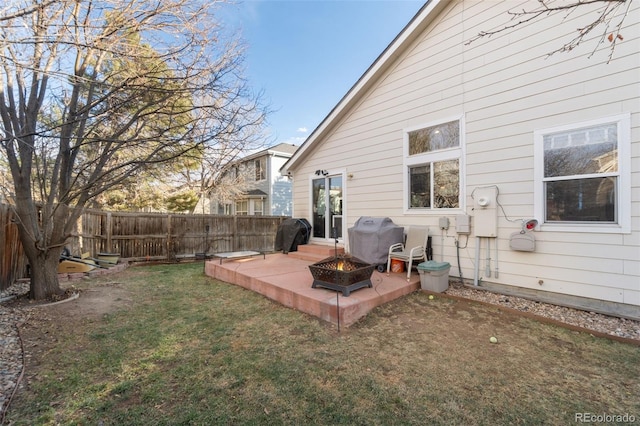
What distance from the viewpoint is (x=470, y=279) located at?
5223mm

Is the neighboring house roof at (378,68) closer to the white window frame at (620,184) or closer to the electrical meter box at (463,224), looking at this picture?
the white window frame at (620,184)

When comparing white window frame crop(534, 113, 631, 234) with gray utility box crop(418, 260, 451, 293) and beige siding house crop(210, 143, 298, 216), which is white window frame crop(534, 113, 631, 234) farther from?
beige siding house crop(210, 143, 298, 216)

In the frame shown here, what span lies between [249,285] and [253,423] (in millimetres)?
3528

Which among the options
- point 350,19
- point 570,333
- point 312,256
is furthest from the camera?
point 350,19

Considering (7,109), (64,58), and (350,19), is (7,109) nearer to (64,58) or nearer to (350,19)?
(64,58)

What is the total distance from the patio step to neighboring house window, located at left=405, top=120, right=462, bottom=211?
92.8 inches

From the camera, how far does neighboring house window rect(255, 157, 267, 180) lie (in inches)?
693

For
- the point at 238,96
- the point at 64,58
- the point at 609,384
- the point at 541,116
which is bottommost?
the point at 609,384

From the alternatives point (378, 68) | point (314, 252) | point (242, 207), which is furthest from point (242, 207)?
point (378, 68)

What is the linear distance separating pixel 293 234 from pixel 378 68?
487cm

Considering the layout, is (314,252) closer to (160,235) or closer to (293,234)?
(293,234)

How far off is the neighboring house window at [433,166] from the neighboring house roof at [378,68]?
177 centimetres

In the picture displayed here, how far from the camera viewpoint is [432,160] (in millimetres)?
5797

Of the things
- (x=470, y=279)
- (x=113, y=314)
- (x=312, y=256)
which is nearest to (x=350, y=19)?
(x=312, y=256)
